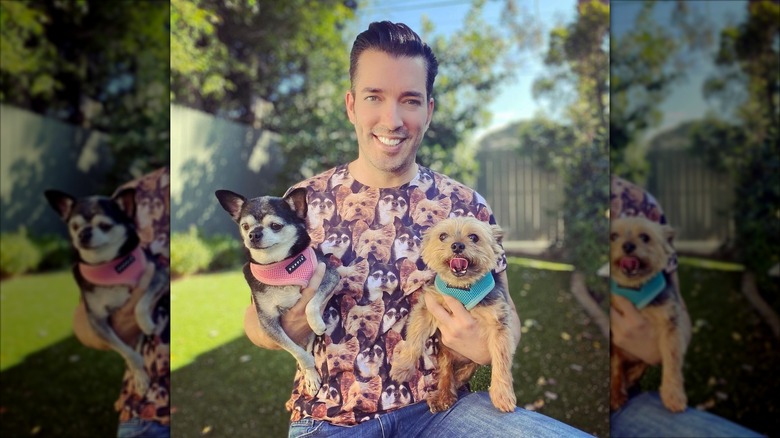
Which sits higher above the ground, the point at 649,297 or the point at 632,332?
the point at 649,297

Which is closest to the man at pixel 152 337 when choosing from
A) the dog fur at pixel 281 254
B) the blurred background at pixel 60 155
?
the blurred background at pixel 60 155

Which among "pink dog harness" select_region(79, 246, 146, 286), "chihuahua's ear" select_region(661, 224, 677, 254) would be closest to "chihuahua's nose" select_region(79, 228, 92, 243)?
"pink dog harness" select_region(79, 246, 146, 286)

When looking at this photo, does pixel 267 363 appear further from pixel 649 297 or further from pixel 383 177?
pixel 649 297

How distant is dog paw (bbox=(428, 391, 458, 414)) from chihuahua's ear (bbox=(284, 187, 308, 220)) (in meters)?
0.89

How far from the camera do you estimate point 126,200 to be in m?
3.31

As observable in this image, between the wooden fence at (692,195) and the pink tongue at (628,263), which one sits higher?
the wooden fence at (692,195)

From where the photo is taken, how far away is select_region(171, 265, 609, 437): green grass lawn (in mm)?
2768

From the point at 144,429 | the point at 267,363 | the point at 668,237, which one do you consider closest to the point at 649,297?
the point at 668,237

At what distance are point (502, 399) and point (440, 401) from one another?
0.79 ft

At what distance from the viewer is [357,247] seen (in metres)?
2.56

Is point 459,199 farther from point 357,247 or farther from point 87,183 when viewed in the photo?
point 87,183

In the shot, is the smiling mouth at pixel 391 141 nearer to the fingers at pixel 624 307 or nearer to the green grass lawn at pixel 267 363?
the green grass lawn at pixel 267 363

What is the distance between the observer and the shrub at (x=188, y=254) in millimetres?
2994

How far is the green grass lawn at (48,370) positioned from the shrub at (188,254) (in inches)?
35.2
